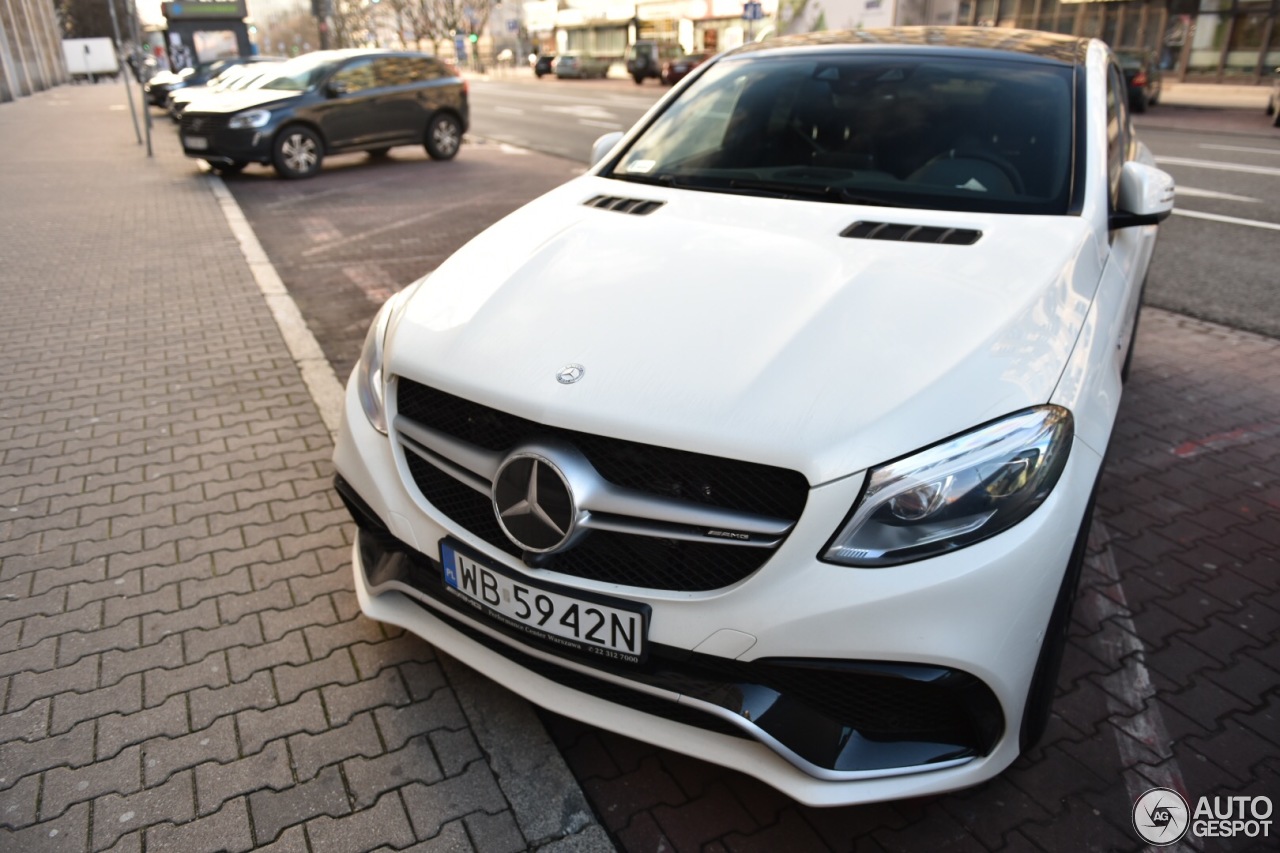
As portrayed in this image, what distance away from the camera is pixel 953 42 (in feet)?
11.9

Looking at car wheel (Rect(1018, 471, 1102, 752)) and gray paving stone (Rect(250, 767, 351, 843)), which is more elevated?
car wheel (Rect(1018, 471, 1102, 752))

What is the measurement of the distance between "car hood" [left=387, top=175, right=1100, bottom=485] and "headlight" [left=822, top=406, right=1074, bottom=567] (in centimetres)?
5

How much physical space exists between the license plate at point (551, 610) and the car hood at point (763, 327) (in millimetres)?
368

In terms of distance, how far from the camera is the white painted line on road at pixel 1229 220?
8.95m

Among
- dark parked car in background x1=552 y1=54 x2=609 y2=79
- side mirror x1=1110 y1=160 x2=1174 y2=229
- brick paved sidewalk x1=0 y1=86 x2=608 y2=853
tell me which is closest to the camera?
brick paved sidewalk x1=0 y1=86 x2=608 y2=853

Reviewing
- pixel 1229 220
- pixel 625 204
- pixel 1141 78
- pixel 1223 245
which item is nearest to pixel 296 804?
pixel 625 204

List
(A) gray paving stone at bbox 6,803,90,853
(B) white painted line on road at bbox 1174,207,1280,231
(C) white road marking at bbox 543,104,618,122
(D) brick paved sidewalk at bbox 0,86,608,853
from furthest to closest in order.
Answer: (C) white road marking at bbox 543,104,618,122 → (B) white painted line on road at bbox 1174,207,1280,231 → (D) brick paved sidewalk at bbox 0,86,608,853 → (A) gray paving stone at bbox 6,803,90,853

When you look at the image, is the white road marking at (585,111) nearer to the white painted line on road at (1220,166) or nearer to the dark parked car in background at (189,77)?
the dark parked car in background at (189,77)

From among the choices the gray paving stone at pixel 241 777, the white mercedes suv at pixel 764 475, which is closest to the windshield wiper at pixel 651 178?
the white mercedes suv at pixel 764 475

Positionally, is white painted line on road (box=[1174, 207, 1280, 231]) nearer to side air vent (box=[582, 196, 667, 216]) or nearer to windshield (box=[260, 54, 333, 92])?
side air vent (box=[582, 196, 667, 216])

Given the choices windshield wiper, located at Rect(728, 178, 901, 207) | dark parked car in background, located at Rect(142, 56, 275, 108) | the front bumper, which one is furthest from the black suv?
the front bumper

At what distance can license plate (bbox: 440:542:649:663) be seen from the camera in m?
2.01

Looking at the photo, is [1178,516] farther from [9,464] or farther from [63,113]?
[63,113]

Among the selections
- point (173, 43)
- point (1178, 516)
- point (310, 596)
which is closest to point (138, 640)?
point (310, 596)
